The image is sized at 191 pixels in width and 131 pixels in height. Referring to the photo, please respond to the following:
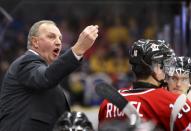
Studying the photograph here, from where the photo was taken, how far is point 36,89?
5344 millimetres

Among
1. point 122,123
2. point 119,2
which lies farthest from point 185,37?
point 119,2

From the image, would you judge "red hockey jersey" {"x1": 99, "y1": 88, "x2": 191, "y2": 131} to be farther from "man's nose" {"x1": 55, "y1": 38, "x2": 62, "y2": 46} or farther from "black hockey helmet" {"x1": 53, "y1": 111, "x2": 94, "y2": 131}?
"man's nose" {"x1": 55, "y1": 38, "x2": 62, "y2": 46}

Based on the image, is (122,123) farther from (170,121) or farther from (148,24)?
(148,24)

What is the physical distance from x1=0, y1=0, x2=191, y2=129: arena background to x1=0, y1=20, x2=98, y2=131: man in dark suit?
717 centimetres

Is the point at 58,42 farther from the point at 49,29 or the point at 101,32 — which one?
the point at 101,32

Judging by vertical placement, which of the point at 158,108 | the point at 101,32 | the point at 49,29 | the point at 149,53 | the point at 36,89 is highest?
the point at 49,29

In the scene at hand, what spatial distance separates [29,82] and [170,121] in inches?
40.5

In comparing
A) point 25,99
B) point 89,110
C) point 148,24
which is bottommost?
point 89,110

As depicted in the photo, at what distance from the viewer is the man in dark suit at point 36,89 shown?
5.26m

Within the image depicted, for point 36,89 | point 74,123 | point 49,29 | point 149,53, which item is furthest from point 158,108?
point 49,29

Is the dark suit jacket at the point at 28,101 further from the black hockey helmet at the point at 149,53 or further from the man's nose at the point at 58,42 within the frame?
the black hockey helmet at the point at 149,53

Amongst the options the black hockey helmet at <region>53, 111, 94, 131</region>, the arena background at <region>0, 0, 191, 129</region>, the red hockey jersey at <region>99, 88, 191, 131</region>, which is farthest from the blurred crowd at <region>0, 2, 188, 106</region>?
the black hockey helmet at <region>53, 111, 94, 131</region>

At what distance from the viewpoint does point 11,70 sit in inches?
222

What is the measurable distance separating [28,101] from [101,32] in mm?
10431
